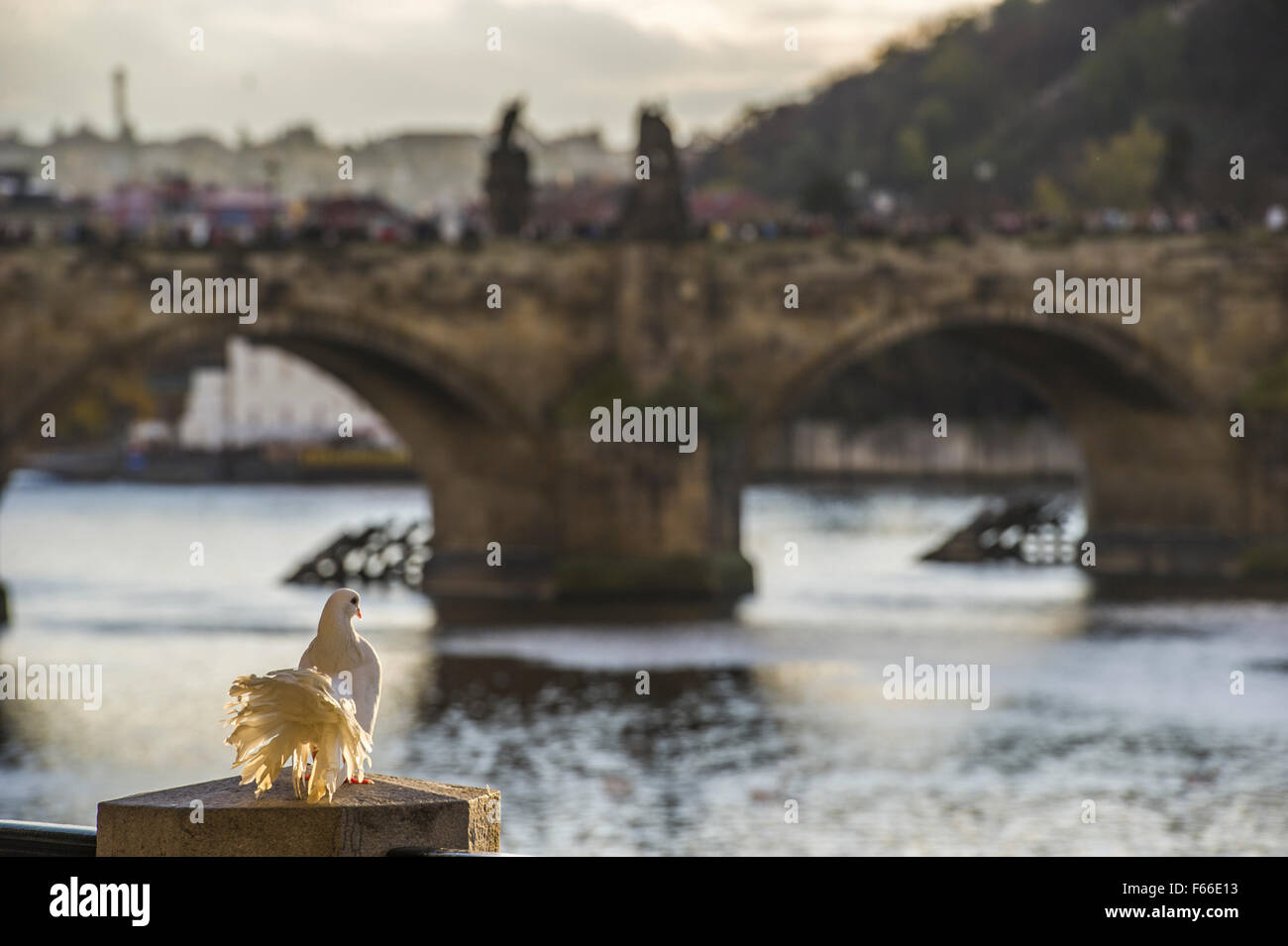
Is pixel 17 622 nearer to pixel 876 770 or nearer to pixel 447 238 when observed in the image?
pixel 447 238

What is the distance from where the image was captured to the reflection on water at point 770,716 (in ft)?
86.2

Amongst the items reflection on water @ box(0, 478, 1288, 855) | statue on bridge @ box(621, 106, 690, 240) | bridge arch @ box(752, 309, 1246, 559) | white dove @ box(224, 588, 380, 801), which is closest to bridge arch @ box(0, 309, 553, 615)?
reflection on water @ box(0, 478, 1288, 855)

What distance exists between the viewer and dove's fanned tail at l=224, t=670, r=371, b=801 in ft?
23.8

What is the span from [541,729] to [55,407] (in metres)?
17.4

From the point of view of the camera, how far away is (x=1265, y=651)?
4112 centimetres

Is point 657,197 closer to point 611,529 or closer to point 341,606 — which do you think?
point 611,529

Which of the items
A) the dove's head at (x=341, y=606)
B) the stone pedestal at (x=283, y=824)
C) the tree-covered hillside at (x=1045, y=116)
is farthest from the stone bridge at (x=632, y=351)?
the tree-covered hillside at (x=1045, y=116)

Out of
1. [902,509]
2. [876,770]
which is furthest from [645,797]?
[902,509]

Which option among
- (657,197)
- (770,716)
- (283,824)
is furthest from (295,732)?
(657,197)

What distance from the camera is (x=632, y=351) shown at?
4897cm

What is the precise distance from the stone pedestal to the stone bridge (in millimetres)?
38730

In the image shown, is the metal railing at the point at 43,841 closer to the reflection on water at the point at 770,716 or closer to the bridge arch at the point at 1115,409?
the reflection on water at the point at 770,716

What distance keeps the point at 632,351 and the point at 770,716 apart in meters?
16.0
